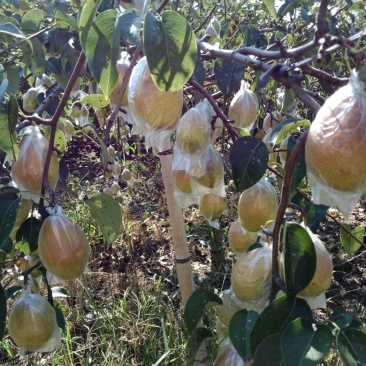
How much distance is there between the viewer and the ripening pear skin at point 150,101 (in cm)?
50

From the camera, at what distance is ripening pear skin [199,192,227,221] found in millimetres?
771

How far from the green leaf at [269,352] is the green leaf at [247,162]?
20 centimetres

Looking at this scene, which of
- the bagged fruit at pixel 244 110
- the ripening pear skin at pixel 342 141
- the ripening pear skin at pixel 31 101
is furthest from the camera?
the ripening pear skin at pixel 31 101

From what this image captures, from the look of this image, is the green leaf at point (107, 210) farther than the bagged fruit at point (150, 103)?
Yes

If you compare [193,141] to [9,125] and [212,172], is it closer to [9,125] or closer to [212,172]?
[212,172]

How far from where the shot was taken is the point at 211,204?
2.55 feet

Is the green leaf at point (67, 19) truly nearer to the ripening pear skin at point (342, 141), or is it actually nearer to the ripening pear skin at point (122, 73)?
the ripening pear skin at point (122, 73)

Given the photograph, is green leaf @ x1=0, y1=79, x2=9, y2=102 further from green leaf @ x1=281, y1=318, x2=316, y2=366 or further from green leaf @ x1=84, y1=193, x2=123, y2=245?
green leaf @ x1=281, y1=318, x2=316, y2=366

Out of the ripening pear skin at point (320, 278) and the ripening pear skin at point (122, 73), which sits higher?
the ripening pear skin at point (122, 73)

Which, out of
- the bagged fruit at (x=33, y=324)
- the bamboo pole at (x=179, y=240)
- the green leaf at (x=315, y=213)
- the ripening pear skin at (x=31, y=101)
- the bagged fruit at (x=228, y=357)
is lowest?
the bamboo pole at (x=179, y=240)

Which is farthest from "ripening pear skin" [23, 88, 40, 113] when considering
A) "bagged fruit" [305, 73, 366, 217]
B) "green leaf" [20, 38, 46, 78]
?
"bagged fruit" [305, 73, 366, 217]

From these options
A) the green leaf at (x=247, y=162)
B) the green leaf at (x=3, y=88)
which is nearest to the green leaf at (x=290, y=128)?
the green leaf at (x=247, y=162)

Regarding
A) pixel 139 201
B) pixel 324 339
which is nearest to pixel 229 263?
pixel 139 201

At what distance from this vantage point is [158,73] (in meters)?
0.45
